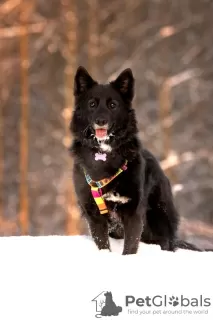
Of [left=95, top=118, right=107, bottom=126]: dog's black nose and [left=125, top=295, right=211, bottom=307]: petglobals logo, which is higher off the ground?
[left=95, top=118, right=107, bottom=126]: dog's black nose

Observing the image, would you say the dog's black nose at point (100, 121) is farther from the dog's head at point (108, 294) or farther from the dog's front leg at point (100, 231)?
the dog's head at point (108, 294)

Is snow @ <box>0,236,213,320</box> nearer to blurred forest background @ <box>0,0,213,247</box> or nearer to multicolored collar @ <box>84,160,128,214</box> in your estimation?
multicolored collar @ <box>84,160,128,214</box>

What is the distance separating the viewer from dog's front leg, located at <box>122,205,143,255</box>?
4.20 metres

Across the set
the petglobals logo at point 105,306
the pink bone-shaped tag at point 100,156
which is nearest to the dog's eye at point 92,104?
the pink bone-shaped tag at point 100,156

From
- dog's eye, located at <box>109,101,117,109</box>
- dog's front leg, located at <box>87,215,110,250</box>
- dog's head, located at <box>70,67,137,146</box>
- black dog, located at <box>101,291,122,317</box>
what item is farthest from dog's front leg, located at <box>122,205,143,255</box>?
black dog, located at <box>101,291,122,317</box>

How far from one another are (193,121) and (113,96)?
22.6 feet

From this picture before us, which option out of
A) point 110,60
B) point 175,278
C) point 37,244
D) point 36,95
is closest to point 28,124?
point 36,95

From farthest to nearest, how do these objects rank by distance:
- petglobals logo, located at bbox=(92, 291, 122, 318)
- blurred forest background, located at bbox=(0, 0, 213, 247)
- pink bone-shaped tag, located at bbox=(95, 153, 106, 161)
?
blurred forest background, located at bbox=(0, 0, 213, 247) < pink bone-shaped tag, located at bbox=(95, 153, 106, 161) < petglobals logo, located at bbox=(92, 291, 122, 318)

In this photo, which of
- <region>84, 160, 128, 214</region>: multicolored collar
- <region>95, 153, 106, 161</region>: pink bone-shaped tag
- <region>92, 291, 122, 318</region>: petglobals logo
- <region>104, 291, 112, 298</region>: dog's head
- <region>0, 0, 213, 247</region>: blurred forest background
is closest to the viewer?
<region>92, 291, 122, 318</region>: petglobals logo

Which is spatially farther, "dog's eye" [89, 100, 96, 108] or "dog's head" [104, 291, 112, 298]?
"dog's eye" [89, 100, 96, 108]

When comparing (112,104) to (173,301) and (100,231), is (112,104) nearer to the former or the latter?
(100,231)

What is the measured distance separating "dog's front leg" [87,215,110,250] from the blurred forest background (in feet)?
19.4

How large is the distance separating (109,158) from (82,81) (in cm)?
70

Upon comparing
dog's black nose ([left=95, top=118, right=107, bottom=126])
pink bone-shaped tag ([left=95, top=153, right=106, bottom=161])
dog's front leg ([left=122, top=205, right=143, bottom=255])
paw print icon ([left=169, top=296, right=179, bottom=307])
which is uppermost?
dog's black nose ([left=95, top=118, right=107, bottom=126])
